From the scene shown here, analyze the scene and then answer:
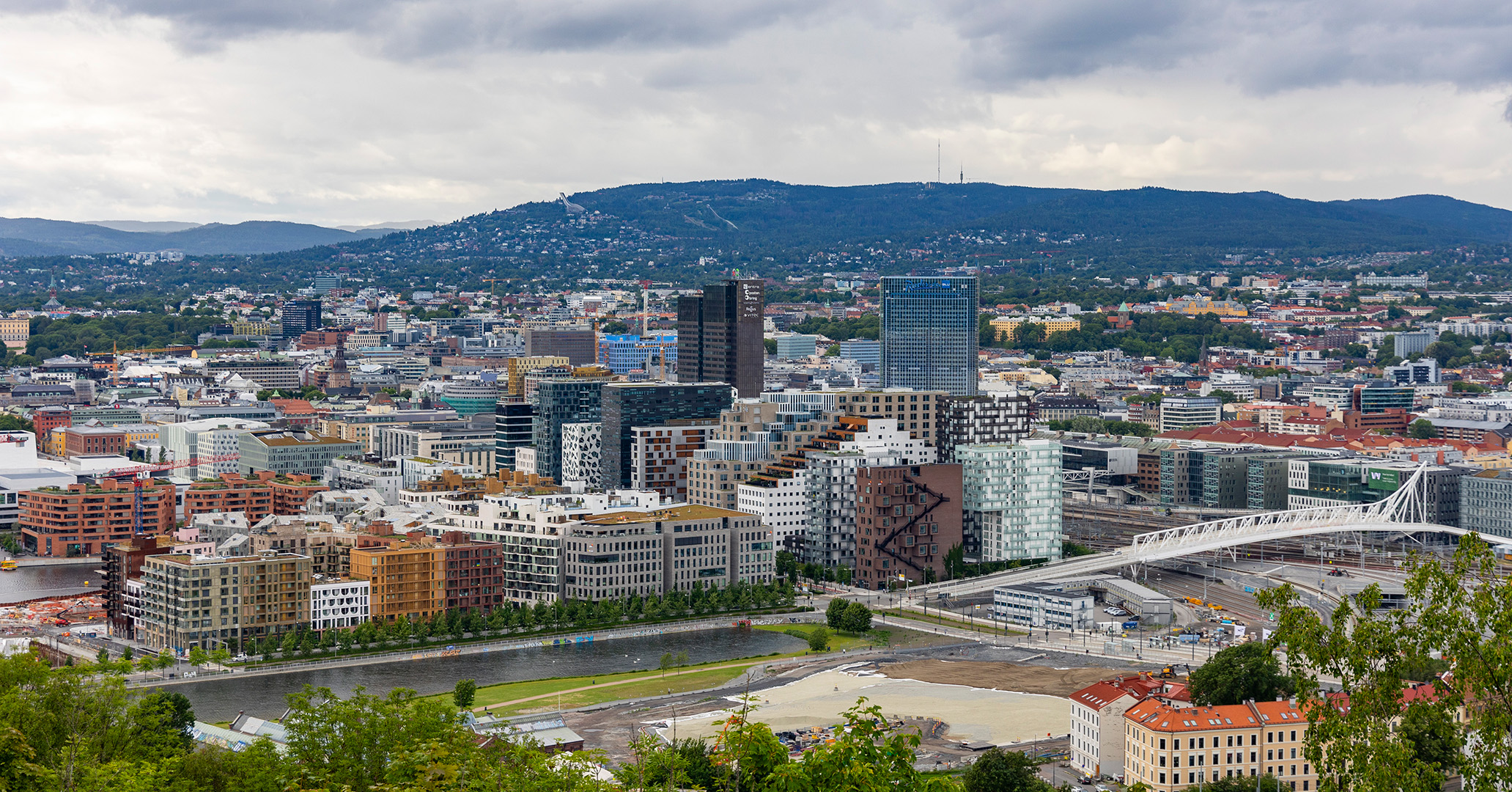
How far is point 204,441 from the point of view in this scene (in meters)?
93.2

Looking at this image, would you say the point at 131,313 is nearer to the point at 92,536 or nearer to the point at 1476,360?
the point at 92,536

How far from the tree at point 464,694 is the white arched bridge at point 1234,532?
21.1 m

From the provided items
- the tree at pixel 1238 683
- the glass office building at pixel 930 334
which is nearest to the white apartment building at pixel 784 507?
the tree at pixel 1238 683

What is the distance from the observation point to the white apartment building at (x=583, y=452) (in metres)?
78.6

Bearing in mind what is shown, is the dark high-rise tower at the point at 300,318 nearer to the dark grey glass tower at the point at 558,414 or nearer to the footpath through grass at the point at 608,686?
the dark grey glass tower at the point at 558,414

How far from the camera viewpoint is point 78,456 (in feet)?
307

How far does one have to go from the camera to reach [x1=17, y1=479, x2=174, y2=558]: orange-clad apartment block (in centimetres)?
7219

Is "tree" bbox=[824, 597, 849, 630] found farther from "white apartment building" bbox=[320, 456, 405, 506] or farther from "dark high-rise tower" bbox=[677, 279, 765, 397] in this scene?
"dark high-rise tower" bbox=[677, 279, 765, 397]

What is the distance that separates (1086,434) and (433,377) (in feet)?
183

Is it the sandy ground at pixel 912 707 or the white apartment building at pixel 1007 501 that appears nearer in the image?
the sandy ground at pixel 912 707

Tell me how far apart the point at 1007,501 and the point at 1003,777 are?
32.5 m

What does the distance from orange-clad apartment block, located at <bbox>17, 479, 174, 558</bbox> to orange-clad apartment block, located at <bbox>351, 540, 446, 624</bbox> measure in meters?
20.8

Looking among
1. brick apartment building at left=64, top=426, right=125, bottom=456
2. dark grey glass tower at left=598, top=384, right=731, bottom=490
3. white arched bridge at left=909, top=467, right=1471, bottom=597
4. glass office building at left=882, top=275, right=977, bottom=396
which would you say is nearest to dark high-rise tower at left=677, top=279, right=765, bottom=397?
dark grey glass tower at left=598, top=384, right=731, bottom=490

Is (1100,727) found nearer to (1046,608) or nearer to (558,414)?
(1046,608)
